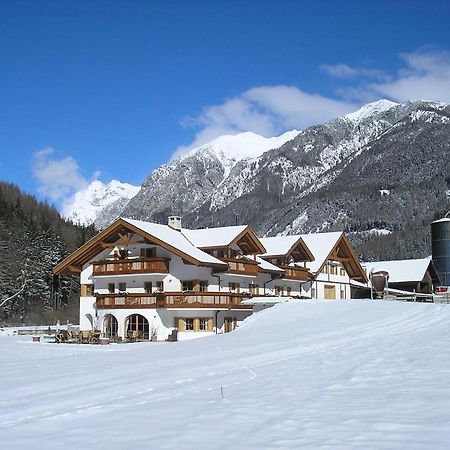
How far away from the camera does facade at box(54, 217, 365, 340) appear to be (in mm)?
42156

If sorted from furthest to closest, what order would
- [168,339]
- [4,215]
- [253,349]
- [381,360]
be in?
1. [4,215]
2. [168,339]
3. [253,349]
4. [381,360]

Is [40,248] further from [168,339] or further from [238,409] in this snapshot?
[238,409]

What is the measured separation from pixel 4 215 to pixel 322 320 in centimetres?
8150

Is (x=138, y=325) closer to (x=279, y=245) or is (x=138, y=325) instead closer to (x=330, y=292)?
(x=279, y=245)

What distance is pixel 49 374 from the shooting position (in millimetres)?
18219

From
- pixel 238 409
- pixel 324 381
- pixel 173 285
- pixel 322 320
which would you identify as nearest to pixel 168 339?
pixel 173 285

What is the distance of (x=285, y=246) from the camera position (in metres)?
54.0

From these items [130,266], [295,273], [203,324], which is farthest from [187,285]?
[295,273]

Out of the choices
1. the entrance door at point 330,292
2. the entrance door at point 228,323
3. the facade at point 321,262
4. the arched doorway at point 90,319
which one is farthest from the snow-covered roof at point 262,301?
the entrance door at point 330,292

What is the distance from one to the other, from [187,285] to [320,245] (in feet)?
66.0

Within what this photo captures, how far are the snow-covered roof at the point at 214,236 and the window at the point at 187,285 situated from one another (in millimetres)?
3352

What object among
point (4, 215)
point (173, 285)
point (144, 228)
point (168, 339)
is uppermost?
point (4, 215)

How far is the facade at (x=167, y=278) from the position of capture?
42156mm

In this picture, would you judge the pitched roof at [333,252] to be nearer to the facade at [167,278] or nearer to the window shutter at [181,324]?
the facade at [167,278]
